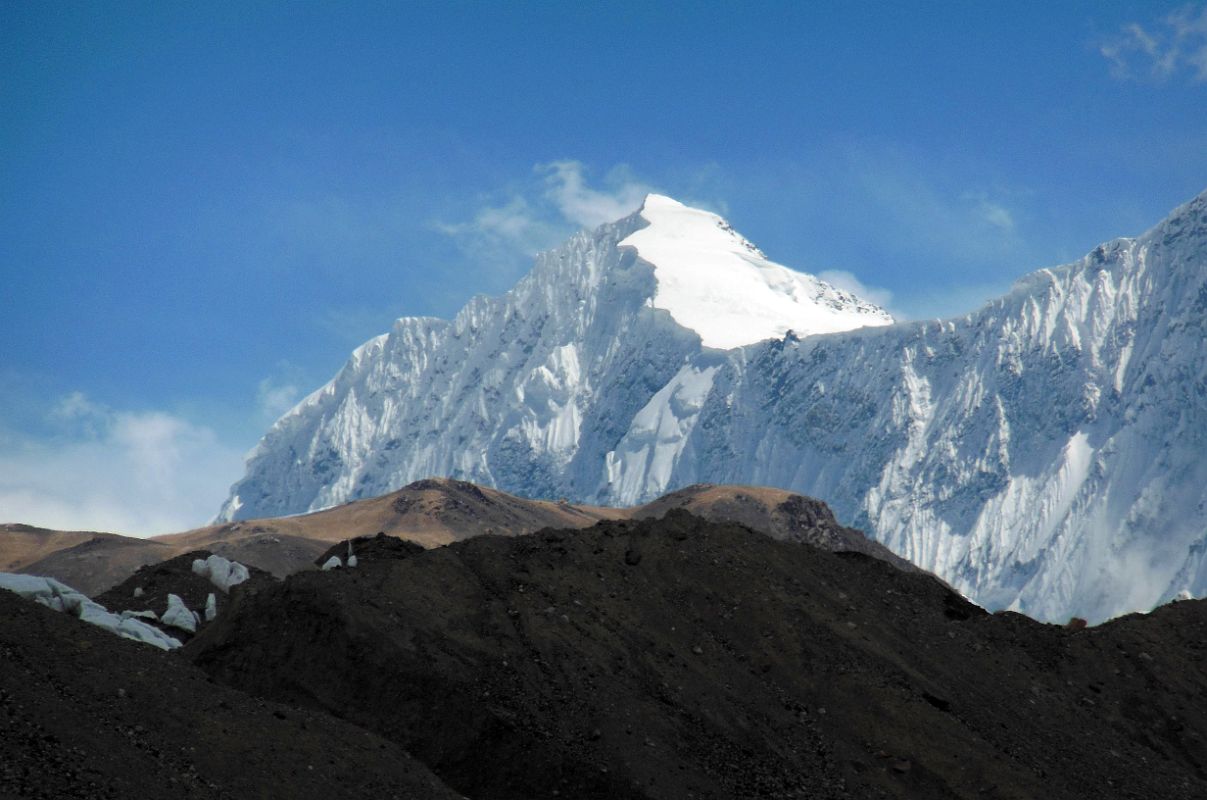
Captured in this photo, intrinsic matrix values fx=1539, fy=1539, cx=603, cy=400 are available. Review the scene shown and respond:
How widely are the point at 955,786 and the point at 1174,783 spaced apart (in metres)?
5.37

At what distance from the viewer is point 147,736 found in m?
20.2

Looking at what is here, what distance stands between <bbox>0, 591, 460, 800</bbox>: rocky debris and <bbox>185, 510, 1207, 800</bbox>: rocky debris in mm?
3683

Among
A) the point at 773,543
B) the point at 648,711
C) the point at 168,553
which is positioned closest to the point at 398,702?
the point at 648,711

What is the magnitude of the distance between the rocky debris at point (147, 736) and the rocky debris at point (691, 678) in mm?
3683

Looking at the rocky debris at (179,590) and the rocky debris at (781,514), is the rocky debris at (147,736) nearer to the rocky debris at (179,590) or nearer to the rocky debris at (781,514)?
the rocky debris at (179,590)

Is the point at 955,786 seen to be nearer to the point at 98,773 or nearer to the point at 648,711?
the point at 648,711

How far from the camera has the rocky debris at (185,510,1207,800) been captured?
84.5ft

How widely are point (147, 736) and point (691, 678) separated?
11.0m

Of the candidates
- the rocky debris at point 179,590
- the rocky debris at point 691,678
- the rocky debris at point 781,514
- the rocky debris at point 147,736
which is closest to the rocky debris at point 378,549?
the rocky debris at point 179,590

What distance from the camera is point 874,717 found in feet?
91.9

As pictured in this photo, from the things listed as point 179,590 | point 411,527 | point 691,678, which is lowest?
point 691,678

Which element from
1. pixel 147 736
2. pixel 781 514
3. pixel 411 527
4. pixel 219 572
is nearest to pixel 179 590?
pixel 219 572

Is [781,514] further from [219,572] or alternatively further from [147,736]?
[147,736]

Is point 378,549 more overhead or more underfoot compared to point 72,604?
more overhead
